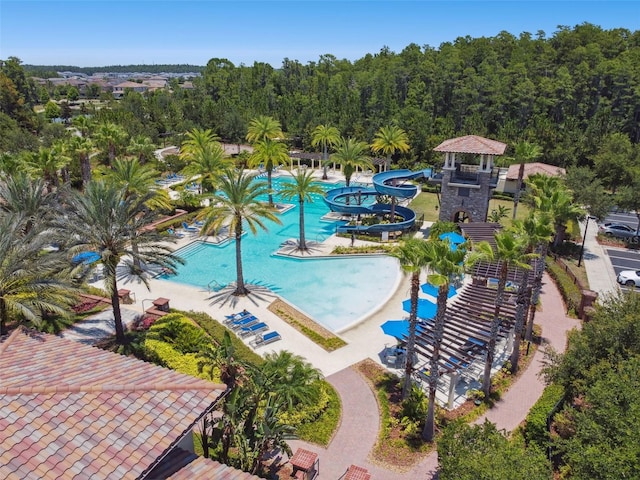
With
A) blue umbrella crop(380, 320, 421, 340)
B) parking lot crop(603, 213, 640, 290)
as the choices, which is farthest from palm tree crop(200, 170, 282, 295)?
parking lot crop(603, 213, 640, 290)

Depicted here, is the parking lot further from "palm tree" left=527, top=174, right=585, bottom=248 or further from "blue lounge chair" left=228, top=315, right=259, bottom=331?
"blue lounge chair" left=228, top=315, right=259, bottom=331

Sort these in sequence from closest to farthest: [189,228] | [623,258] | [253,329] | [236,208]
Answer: [253,329]
[236,208]
[623,258]
[189,228]

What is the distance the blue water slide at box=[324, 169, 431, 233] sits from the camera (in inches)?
1613

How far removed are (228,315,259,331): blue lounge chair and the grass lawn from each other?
25.2 meters

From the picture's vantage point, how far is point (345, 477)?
15.2 meters

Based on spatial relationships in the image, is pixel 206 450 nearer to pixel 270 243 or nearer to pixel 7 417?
pixel 7 417

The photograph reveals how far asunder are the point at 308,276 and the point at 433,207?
21508mm

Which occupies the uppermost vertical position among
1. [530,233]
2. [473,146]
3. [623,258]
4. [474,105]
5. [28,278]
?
[474,105]

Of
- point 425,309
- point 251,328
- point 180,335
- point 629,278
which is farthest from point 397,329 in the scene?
point 629,278

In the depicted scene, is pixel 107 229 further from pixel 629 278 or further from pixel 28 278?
pixel 629 278

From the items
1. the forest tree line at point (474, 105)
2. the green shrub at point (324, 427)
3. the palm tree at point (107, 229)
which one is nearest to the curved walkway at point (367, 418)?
the green shrub at point (324, 427)

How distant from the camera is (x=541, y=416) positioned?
17.7 m

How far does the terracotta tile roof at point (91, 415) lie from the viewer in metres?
9.95

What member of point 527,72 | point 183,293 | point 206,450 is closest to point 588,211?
point 183,293
